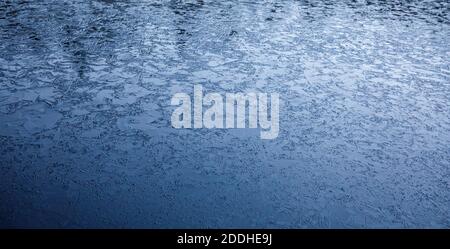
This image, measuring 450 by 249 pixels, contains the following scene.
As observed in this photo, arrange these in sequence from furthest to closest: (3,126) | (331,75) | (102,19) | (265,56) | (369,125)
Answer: (102,19)
(265,56)
(331,75)
(369,125)
(3,126)

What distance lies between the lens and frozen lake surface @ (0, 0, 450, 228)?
152 inches

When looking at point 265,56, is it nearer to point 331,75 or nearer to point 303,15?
point 331,75

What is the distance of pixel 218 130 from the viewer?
514cm

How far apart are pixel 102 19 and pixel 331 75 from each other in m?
5.78

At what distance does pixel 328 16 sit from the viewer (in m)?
10.6

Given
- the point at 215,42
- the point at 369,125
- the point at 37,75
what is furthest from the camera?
the point at 215,42

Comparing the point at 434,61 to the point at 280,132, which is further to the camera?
the point at 434,61

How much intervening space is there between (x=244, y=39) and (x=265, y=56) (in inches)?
43.1

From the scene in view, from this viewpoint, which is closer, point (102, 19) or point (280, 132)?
point (280, 132)

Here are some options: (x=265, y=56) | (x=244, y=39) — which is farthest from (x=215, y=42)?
(x=265, y=56)

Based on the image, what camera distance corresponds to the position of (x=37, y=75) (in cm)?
632

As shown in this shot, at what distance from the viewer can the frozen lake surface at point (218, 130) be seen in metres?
3.86
